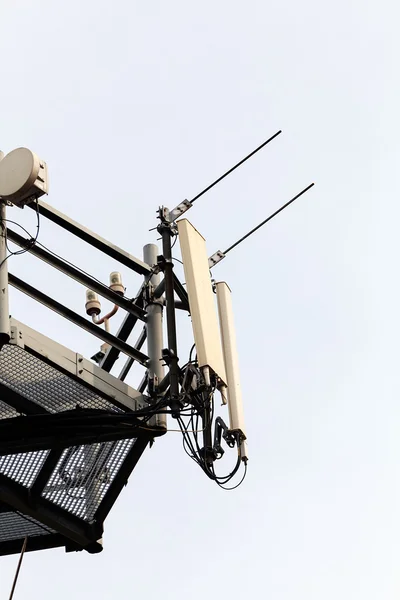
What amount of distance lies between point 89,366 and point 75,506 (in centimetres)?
168

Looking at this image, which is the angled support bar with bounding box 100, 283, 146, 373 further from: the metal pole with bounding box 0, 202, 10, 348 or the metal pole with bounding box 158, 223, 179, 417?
the metal pole with bounding box 0, 202, 10, 348

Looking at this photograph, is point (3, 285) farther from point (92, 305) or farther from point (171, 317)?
point (92, 305)

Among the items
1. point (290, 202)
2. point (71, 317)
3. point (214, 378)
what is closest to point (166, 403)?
point (214, 378)

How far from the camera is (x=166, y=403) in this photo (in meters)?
9.57

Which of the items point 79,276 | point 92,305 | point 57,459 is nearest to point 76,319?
point 79,276

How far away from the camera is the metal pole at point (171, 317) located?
9.55m

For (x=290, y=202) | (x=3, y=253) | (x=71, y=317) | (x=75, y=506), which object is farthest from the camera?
(x=290, y=202)

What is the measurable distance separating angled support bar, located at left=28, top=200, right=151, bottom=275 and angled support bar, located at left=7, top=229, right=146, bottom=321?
350 mm

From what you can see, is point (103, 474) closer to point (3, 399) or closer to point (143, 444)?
point (143, 444)

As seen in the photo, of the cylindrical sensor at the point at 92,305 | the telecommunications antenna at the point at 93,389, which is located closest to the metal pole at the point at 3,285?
the telecommunications antenna at the point at 93,389

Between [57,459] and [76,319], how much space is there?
49.1 inches

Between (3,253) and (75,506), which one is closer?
(3,253)

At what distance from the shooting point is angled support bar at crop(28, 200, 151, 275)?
32.9 feet

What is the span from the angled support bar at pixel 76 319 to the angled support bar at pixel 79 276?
0.30 m
